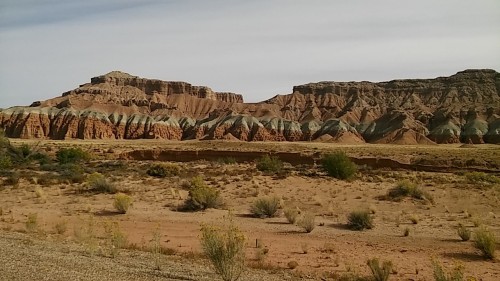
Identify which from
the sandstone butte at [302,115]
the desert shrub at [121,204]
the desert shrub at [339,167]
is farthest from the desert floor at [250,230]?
the sandstone butte at [302,115]

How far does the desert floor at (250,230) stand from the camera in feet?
36.2

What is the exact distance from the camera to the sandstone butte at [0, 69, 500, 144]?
11706cm

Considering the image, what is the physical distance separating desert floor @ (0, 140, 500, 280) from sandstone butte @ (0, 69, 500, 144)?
289ft

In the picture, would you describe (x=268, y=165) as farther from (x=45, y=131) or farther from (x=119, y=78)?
(x=119, y=78)

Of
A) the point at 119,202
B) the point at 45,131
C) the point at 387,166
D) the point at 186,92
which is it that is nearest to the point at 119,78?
the point at 186,92

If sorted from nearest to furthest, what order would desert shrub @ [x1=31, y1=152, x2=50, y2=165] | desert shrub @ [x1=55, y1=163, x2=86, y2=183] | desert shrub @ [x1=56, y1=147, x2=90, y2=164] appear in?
desert shrub @ [x1=55, y1=163, x2=86, y2=183] → desert shrub @ [x1=31, y1=152, x2=50, y2=165] → desert shrub @ [x1=56, y1=147, x2=90, y2=164]

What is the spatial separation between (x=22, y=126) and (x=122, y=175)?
108460mm

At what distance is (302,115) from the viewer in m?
149

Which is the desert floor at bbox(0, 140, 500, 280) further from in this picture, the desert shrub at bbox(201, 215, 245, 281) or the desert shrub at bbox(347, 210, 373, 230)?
the desert shrub at bbox(201, 215, 245, 281)

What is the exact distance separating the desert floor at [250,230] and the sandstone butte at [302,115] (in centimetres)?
8797

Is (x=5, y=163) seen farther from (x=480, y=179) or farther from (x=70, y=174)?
(x=480, y=179)

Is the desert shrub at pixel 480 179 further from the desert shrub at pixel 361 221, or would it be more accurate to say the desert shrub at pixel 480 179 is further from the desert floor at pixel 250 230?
the desert shrub at pixel 361 221

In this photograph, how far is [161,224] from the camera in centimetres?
1866

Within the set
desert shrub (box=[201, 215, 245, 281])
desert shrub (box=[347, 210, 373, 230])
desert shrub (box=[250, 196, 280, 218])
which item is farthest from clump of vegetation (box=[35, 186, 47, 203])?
desert shrub (box=[201, 215, 245, 281])
